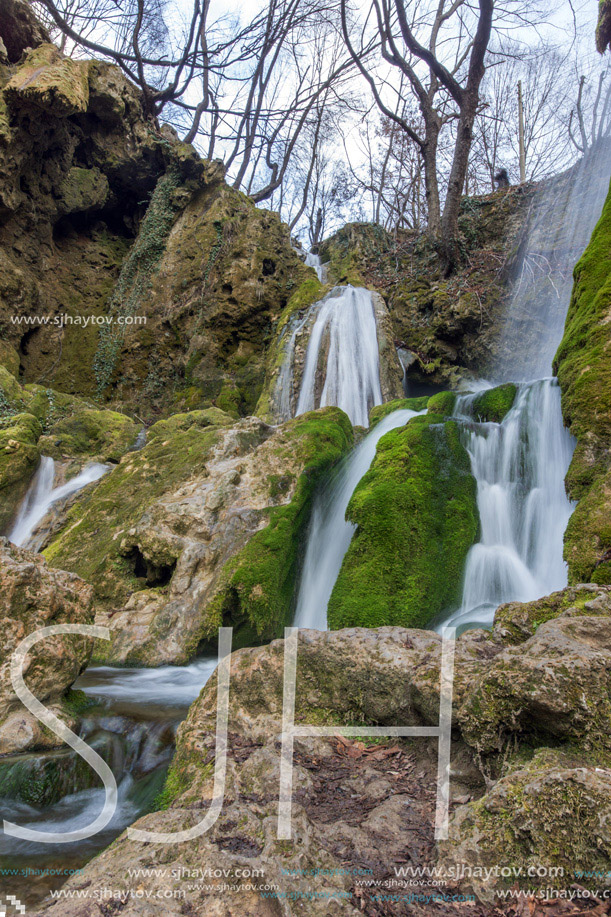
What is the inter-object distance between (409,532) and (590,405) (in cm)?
238

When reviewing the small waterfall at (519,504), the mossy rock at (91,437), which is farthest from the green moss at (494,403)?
the mossy rock at (91,437)

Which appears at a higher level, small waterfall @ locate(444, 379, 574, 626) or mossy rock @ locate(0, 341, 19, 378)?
mossy rock @ locate(0, 341, 19, 378)

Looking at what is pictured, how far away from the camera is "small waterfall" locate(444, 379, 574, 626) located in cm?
509

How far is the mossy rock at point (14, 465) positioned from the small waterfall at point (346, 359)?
5.64m

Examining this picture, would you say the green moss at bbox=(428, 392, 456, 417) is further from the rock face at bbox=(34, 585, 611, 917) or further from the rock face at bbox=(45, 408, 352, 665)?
the rock face at bbox=(34, 585, 611, 917)

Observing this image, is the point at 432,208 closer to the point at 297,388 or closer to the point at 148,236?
the point at 297,388

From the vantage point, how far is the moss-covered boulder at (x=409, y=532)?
469 cm

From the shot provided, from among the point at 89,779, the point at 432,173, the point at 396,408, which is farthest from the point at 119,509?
the point at 432,173

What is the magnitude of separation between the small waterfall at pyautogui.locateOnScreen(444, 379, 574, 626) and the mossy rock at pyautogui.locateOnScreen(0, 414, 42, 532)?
25.3 feet

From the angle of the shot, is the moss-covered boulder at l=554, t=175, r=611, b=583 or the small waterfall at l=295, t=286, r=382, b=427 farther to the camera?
the small waterfall at l=295, t=286, r=382, b=427

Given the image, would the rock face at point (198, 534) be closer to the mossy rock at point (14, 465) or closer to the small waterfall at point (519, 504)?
the mossy rock at point (14, 465)

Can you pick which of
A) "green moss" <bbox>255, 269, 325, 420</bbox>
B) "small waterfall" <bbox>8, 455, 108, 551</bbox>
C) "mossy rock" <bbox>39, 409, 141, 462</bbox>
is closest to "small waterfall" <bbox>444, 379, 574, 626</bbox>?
"green moss" <bbox>255, 269, 325, 420</bbox>

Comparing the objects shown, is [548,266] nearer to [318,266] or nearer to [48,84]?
[318,266]

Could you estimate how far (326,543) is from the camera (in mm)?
6000
